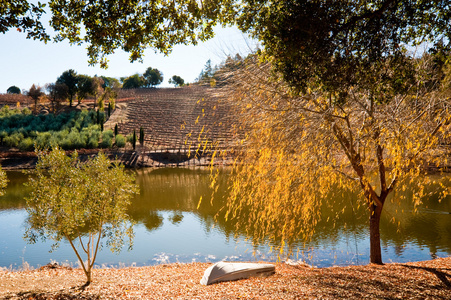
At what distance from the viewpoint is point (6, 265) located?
11.8m

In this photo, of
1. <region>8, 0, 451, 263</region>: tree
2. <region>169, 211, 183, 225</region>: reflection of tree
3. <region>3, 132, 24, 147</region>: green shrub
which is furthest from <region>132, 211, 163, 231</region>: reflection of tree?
<region>3, 132, 24, 147</region>: green shrub

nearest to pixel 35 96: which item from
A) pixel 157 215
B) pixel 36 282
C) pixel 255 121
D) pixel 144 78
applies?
pixel 144 78

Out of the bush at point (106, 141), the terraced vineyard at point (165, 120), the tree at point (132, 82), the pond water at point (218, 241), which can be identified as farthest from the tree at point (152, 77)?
the pond water at point (218, 241)

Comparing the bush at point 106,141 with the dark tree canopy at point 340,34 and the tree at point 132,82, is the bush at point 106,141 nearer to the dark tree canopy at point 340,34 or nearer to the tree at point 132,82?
Answer: the dark tree canopy at point 340,34

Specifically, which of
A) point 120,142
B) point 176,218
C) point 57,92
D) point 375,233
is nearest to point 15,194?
point 176,218

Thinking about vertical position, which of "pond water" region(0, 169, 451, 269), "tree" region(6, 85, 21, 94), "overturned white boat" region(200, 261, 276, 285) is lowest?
"pond water" region(0, 169, 451, 269)

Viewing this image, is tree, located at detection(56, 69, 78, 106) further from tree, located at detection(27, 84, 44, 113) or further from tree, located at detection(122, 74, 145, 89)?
tree, located at detection(122, 74, 145, 89)

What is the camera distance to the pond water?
12.1 m

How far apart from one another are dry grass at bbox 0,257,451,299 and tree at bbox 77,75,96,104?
1995 inches

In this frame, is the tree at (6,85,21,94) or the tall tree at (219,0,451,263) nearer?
the tall tree at (219,0,451,263)

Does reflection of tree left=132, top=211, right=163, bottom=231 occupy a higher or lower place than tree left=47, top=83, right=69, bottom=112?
lower

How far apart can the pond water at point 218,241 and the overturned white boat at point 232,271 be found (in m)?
2.04

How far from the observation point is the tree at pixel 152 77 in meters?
88.6

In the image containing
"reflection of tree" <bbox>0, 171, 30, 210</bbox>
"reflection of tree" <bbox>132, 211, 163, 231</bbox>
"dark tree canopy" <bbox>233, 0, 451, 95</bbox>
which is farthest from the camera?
"reflection of tree" <bbox>0, 171, 30, 210</bbox>
